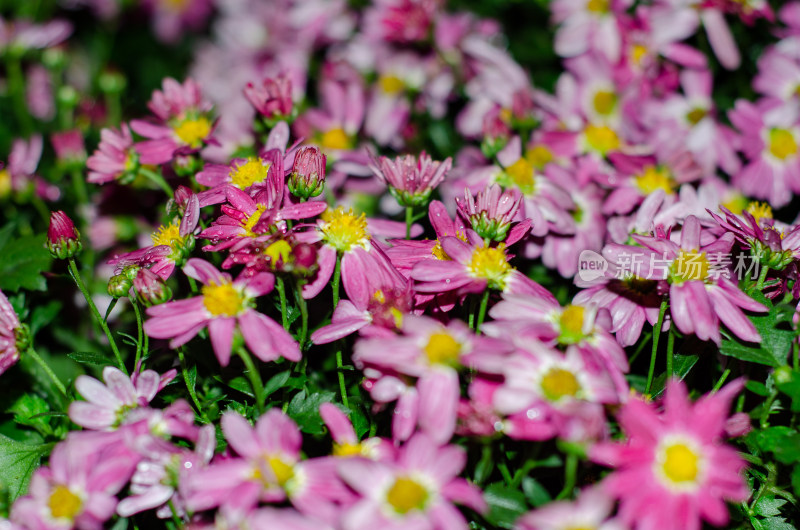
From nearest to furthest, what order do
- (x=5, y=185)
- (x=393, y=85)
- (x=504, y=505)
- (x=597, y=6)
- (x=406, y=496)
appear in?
(x=406, y=496) → (x=504, y=505) → (x=5, y=185) → (x=597, y=6) → (x=393, y=85)

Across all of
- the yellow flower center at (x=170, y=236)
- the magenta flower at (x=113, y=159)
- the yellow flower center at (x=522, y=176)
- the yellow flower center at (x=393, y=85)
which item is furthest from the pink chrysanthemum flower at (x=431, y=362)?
the yellow flower center at (x=393, y=85)

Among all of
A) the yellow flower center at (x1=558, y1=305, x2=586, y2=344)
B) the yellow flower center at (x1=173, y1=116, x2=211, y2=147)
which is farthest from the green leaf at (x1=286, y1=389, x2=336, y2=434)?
the yellow flower center at (x1=173, y1=116, x2=211, y2=147)

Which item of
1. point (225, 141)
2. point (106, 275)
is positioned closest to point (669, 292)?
point (225, 141)

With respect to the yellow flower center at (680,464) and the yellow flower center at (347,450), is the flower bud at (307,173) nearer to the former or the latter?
the yellow flower center at (347,450)

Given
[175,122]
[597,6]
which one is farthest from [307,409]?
[597,6]

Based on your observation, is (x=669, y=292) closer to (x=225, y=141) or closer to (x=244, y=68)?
(x=225, y=141)

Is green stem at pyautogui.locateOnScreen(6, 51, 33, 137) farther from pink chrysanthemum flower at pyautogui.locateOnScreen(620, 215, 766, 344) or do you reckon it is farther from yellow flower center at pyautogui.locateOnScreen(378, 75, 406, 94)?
pink chrysanthemum flower at pyautogui.locateOnScreen(620, 215, 766, 344)

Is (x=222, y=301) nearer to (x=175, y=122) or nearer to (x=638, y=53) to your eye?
(x=175, y=122)
